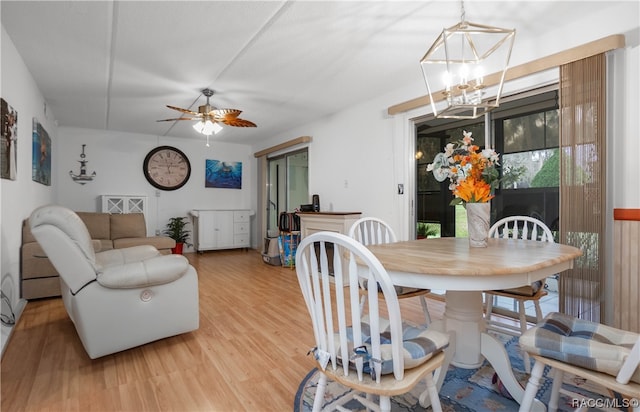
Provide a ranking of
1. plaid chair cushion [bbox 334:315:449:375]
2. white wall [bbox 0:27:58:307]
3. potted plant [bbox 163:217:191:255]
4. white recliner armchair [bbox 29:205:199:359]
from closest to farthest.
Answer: plaid chair cushion [bbox 334:315:449:375] < white recliner armchair [bbox 29:205:199:359] < white wall [bbox 0:27:58:307] < potted plant [bbox 163:217:191:255]

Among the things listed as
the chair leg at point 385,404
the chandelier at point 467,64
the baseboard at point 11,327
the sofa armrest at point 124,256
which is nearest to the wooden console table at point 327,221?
the chandelier at point 467,64

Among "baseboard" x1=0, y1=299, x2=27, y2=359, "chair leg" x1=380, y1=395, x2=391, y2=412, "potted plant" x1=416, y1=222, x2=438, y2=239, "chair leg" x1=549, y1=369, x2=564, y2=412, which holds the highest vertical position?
"potted plant" x1=416, y1=222, x2=438, y2=239

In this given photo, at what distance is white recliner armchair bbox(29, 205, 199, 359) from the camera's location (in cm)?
183

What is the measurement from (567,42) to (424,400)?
2.67m

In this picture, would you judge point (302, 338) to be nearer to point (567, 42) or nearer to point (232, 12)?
point (232, 12)

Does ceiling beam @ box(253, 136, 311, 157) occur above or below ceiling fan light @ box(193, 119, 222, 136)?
above

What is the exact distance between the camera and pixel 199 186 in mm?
6582

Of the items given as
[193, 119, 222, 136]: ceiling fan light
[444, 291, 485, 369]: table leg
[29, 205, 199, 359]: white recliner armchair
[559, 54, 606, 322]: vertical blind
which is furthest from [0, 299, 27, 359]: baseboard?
[559, 54, 606, 322]: vertical blind

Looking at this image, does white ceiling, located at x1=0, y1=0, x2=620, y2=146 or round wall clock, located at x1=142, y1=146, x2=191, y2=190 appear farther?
round wall clock, located at x1=142, y1=146, x2=191, y2=190

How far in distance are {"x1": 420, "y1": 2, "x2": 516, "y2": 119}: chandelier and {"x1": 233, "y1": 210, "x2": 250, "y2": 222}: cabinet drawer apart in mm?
4625

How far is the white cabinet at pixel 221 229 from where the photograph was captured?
20.4ft

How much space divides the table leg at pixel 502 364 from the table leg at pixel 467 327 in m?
0.04

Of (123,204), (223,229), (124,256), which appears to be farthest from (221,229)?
(124,256)

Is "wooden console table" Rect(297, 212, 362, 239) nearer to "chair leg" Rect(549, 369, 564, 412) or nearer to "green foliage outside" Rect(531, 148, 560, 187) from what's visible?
"green foliage outside" Rect(531, 148, 560, 187)
